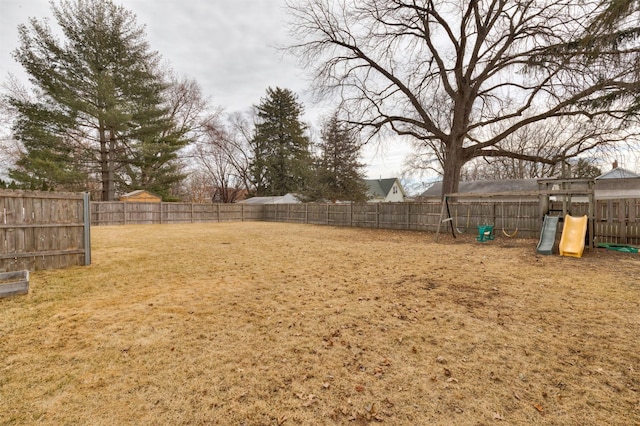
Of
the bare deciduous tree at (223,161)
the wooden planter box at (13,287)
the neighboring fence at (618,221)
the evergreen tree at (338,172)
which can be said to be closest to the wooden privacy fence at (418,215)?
the neighboring fence at (618,221)

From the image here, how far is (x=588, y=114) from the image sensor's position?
1071cm

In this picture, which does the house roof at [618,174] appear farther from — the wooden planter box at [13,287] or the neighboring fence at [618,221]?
the wooden planter box at [13,287]

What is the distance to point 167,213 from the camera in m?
20.2

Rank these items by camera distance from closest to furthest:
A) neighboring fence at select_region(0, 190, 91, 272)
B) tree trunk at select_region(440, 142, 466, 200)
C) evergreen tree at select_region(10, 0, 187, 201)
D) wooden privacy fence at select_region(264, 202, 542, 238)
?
1. neighboring fence at select_region(0, 190, 91, 272)
2. wooden privacy fence at select_region(264, 202, 542, 238)
3. tree trunk at select_region(440, 142, 466, 200)
4. evergreen tree at select_region(10, 0, 187, 201)

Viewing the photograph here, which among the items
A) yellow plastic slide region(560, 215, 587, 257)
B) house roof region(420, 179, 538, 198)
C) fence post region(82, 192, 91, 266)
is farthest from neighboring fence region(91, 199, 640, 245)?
fence post region(82, 192, 91, 266)

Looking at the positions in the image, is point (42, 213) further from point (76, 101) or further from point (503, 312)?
point (76, 101)

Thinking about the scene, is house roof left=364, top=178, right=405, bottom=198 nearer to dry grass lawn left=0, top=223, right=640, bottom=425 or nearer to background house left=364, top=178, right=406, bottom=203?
background house left=364, top=178, right=406, bottom=203

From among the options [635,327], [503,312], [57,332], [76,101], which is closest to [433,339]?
[503,312]

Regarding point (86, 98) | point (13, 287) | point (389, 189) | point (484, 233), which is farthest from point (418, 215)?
point (389, 189)

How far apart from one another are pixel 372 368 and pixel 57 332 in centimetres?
310

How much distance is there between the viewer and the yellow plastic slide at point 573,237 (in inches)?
283

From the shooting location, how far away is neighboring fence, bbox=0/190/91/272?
191 inches

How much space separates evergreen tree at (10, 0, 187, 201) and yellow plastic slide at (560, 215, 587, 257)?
2074 centimetres

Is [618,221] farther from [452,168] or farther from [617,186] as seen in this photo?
[617,186]
